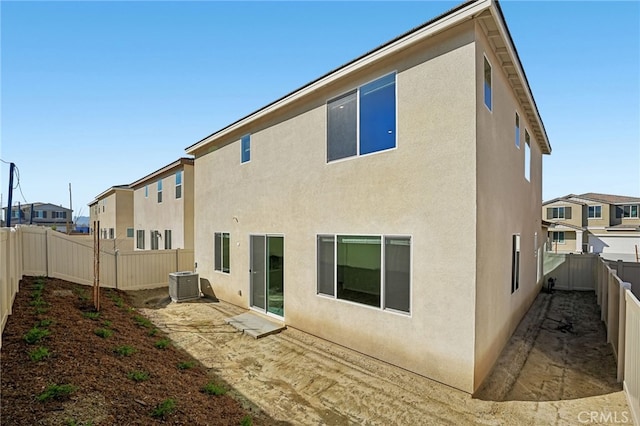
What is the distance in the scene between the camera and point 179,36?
354 inches

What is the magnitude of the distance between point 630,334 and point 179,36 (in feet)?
40.9

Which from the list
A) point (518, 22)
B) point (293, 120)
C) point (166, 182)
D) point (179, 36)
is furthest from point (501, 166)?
point (166, 182)

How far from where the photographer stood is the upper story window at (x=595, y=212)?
1425 inches

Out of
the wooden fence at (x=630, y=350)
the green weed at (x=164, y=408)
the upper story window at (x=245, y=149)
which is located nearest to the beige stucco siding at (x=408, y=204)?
the upper story window at (x=245, y=149)

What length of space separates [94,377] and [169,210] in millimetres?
13645

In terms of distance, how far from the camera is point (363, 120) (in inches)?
259

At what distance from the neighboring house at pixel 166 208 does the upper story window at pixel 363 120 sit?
10.2 metres

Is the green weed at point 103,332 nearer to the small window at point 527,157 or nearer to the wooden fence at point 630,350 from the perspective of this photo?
the wooden fence at point 630,350

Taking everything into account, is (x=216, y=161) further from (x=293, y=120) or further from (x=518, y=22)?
(x=518, y=22)

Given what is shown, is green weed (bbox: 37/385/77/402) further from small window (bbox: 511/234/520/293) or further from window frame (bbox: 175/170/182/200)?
window frame (bbox: 175/170/182/200)

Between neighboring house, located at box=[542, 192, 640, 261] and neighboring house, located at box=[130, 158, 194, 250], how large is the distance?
34936mm

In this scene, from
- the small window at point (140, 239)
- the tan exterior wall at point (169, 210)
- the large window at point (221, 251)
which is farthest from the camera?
the small window at point (140, 239)

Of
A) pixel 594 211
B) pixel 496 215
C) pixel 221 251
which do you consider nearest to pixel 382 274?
pixel 496 215
